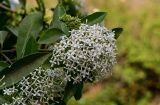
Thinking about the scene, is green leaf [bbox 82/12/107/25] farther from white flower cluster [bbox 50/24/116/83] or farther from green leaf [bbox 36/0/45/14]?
green leaf [bbox 36/0/45/14]

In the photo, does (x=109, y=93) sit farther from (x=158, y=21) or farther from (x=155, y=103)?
(x=158, y=21)

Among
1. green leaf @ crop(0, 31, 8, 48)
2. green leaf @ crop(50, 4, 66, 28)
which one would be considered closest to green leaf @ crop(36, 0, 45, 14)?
green leaf @ crop(0, 31, 8, 48)

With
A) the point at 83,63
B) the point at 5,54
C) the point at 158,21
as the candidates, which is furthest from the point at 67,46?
the point at 158,21

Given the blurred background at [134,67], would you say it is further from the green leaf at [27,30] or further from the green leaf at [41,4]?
the green leaf at [27,30]

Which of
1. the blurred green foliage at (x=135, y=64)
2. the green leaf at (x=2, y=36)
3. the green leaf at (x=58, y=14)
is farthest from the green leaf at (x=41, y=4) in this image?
the blurred green foliage at (x=135, y=64)

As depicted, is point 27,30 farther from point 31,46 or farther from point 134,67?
point 134,67
